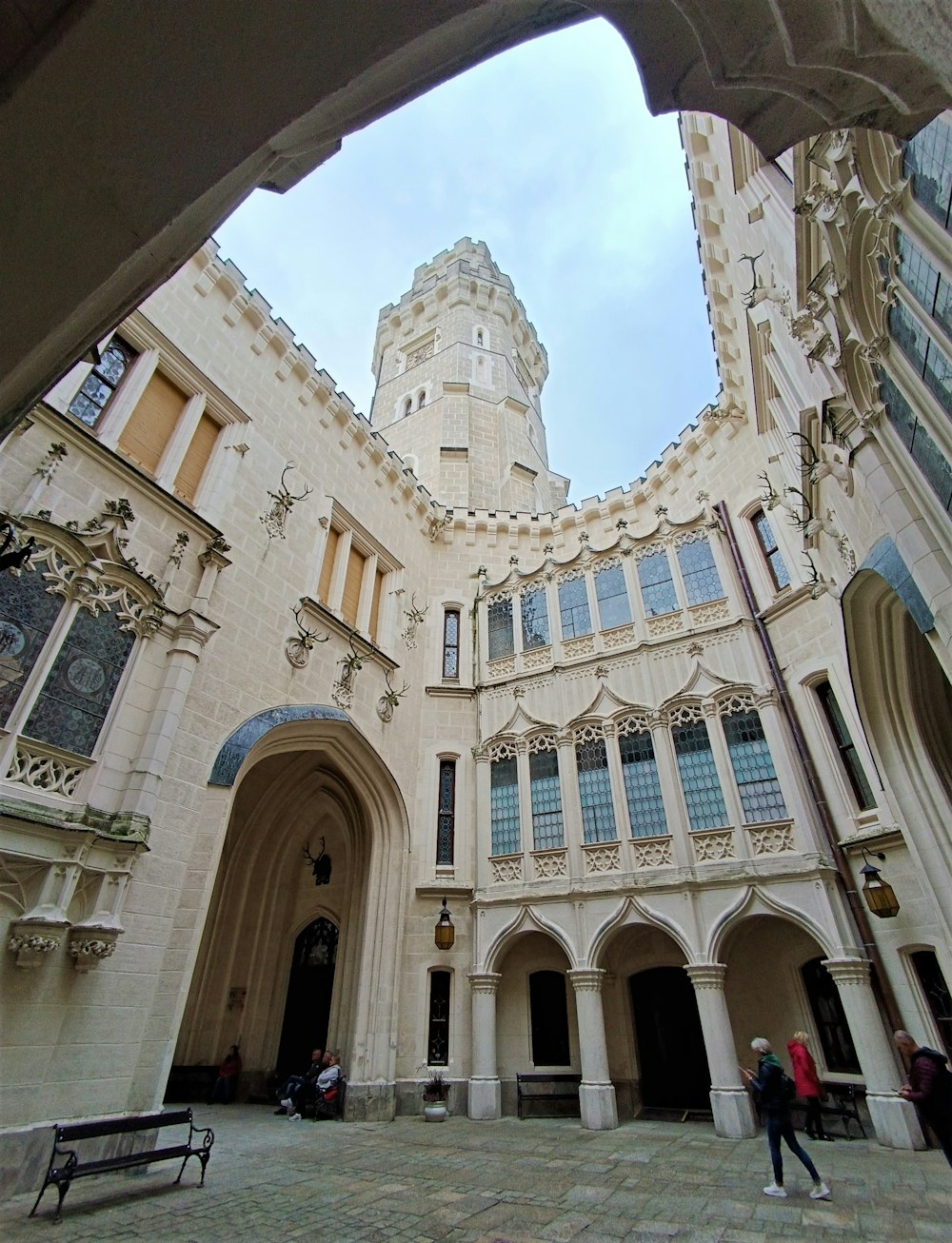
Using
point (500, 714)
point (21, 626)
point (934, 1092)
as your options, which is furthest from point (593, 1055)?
point (21, 626)

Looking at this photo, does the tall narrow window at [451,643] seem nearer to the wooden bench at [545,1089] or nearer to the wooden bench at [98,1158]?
the wooden bench at [545,1089]

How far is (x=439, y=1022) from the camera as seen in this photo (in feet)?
39.7

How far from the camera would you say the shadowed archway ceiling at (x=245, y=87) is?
5.19ft

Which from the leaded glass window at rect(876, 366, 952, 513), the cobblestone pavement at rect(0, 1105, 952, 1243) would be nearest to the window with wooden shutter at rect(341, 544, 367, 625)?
the cobblestone pavement at rect(0, 1105, 952, 1243)

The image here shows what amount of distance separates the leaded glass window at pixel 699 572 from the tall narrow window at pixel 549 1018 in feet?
29.2

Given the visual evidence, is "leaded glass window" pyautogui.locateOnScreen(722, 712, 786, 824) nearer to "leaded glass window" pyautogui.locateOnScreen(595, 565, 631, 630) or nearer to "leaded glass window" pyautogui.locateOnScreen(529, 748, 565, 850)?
"leaded glass window" pyautogui.locateOnScreen(595, 565, 631, 630)

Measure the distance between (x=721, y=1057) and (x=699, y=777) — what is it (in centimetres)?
467

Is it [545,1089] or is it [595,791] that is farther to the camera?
[595,791]

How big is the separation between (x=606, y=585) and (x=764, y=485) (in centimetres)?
429

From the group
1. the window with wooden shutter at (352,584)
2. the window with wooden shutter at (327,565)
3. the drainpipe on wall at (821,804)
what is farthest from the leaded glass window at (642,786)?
the window with wooden shutter at (327,565)

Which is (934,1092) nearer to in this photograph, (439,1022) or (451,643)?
(439,1022)

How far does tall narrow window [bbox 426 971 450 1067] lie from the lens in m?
11.8

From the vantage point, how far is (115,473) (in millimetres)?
9234

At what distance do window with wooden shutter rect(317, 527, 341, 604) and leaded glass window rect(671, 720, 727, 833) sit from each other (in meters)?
8.25
